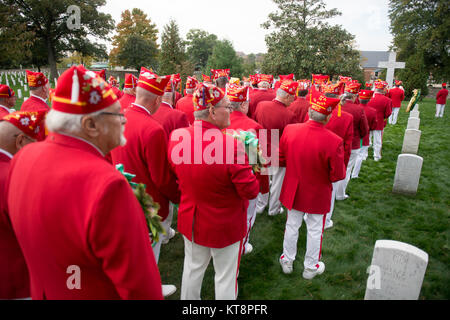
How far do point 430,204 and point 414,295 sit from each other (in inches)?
186

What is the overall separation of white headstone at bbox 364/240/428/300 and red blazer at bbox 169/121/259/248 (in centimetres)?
153

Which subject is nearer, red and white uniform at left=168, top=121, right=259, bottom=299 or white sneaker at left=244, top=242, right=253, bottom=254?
A: red and white uniform at left=168, top=121, right=259, bottom=299

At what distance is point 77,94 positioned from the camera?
1435 millimetres

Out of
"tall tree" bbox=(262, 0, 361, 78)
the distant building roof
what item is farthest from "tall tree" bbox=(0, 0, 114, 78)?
the distant building roof

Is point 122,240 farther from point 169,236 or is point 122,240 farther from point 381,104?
point 381,104

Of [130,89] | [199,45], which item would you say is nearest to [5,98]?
[130,89]

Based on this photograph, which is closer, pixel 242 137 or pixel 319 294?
pixel 242 137

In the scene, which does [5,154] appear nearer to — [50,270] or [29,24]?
[50,270]

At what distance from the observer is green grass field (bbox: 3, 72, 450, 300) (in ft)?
13.4

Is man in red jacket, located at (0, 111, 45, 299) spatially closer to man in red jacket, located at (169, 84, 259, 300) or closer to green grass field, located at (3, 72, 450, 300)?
man in red jacket, located at (169, 84, 259, 300)

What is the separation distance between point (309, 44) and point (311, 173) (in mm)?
28417

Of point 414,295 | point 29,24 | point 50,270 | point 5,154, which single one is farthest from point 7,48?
point 29,24

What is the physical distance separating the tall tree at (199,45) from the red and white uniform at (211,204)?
8378 cm

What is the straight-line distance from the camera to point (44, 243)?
1.45m
